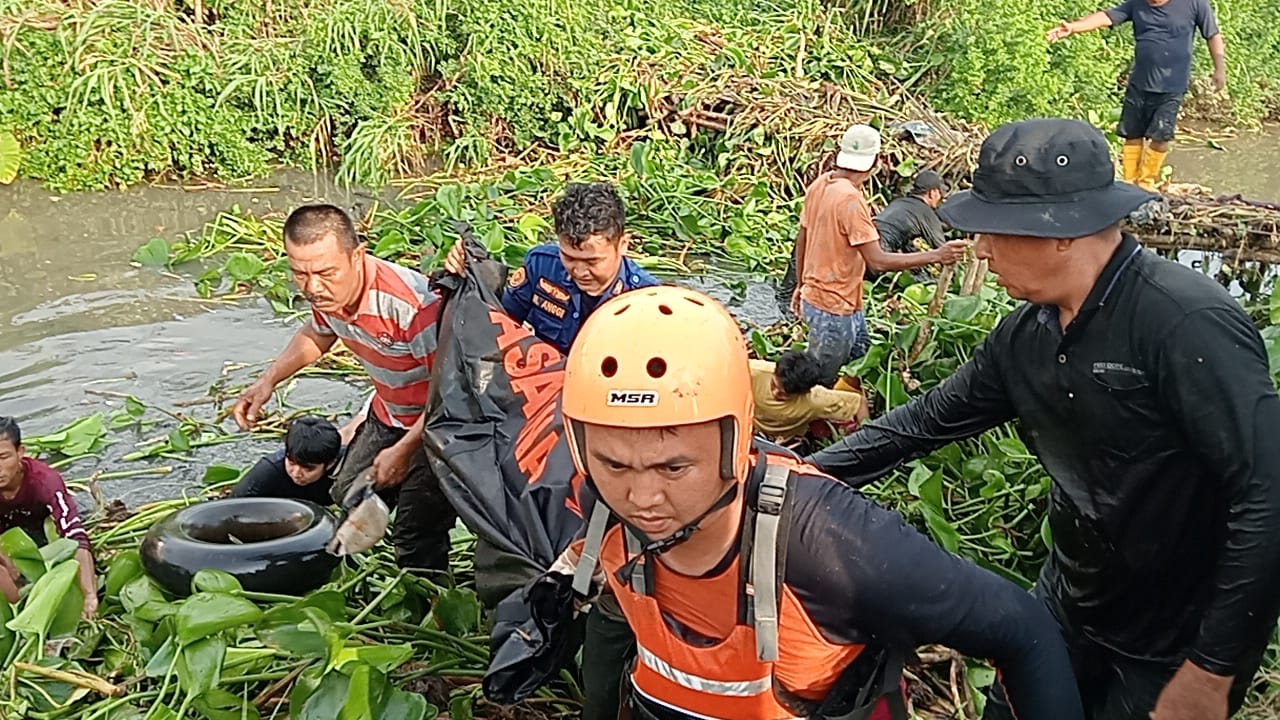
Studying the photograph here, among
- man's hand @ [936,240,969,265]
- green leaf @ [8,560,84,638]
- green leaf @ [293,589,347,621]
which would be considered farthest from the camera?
man's hand @ [936,240,969,265]

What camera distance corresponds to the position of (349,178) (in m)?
11.3

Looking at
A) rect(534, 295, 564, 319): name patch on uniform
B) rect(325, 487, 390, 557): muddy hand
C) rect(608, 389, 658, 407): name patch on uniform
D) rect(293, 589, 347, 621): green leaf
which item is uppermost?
rect(608, 389, 658, 407): name patch on uniform

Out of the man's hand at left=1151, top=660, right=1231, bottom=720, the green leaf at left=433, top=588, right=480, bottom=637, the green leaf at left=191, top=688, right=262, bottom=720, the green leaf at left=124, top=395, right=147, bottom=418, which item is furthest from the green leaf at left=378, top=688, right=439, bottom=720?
the green leaf at left=124, top=395, right=147, bottom=418

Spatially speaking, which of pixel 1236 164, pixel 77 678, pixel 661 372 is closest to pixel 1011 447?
pixel 661 372

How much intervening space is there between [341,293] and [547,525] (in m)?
1.22

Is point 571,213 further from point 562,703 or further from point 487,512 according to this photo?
point 562,703

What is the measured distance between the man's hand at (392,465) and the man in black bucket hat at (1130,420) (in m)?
2.19

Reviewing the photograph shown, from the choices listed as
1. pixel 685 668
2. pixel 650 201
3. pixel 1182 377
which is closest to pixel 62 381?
pixel 650 201

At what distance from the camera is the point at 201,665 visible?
305 cm

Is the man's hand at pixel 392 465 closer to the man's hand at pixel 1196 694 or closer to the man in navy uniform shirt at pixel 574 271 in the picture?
the man in navy uniform shirt at pixel 574 271

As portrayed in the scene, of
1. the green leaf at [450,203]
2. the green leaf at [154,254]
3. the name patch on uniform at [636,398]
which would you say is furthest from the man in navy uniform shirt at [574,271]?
the green leaf at [154,254]

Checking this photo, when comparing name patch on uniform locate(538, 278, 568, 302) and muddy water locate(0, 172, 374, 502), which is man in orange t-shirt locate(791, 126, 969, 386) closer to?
name patch on uniform locate(538, 278, 568, 302)

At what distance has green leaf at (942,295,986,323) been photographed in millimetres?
5316

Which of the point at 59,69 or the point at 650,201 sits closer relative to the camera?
the point at 650,201
